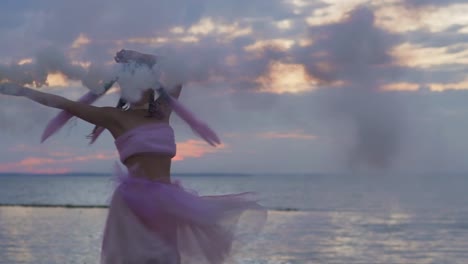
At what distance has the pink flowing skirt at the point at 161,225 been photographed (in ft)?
13.4

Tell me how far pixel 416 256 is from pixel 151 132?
14.3 m

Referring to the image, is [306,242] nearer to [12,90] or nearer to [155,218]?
[155,218]

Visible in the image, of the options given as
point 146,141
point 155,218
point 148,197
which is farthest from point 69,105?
point 155,218

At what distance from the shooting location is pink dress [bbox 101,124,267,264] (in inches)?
161

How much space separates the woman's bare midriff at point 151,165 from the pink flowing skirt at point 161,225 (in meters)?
0.03

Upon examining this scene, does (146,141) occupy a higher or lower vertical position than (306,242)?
higher

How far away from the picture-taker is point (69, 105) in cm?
404

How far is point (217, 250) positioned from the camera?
14.3 ft

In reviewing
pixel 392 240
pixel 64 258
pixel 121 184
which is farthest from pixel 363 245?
pixel 121 184

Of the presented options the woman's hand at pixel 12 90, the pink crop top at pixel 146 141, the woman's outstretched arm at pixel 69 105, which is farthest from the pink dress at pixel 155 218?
the woman's hand at pixel 12 90

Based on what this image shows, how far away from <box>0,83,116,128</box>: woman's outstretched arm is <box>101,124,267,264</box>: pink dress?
14 centimetres

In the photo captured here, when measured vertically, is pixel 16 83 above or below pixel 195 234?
above

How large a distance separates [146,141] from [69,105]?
0.44 metres

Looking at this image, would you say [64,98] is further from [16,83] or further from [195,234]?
[195,234]
